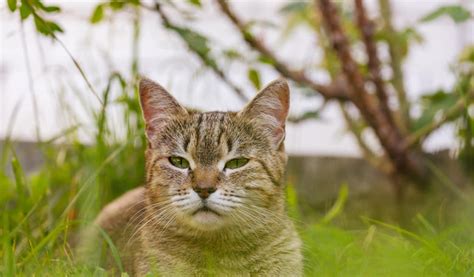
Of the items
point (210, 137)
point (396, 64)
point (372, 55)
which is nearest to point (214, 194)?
point (210, 137)

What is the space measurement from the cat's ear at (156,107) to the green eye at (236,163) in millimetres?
347

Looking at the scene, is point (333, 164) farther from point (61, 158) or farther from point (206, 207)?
point (206, 207)

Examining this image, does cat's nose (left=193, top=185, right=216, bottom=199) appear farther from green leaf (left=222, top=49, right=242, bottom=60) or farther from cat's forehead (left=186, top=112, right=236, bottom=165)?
green leaf (left=222, top=49, right=242, bottom=60)

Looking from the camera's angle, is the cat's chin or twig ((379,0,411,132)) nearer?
the cat's chin

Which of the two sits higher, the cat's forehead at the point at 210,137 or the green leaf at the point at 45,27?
the green leaf at the point at 45,27

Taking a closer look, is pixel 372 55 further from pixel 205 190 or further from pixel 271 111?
pixel 205 190

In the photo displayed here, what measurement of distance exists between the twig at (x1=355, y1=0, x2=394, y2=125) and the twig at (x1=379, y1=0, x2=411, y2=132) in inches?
7.3

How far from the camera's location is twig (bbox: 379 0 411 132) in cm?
461

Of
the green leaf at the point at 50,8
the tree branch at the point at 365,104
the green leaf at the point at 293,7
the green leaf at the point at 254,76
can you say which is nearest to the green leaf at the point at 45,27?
the green leaf at the point at 50,8

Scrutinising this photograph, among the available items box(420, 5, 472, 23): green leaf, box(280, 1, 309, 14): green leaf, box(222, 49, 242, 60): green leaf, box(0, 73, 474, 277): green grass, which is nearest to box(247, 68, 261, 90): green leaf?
box(222, 49, 242, 60): green leaf

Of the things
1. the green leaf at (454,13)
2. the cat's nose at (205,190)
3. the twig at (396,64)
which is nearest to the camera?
the cat's nose at (205,190)

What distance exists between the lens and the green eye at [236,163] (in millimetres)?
2998

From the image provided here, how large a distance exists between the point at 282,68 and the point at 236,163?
1.49 meters

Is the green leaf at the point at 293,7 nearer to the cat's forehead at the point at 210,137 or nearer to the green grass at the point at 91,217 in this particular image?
the green grass at the point at 91,217
